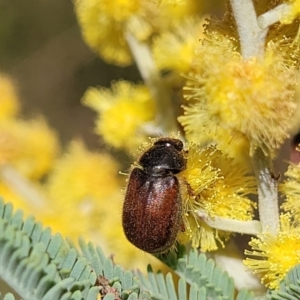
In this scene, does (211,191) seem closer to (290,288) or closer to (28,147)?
(290,288)

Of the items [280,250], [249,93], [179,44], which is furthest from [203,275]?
[179,44]

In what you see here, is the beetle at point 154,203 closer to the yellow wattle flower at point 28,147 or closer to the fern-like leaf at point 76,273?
the fern-like leaf at point 76,273

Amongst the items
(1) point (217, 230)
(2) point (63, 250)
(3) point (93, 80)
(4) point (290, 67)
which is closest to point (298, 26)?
(4) point (290, 67)

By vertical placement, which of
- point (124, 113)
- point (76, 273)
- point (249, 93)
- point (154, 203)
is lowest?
point (76, 273)

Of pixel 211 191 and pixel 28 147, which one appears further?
pixel 28 147

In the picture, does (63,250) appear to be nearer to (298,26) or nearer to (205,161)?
(205,161)

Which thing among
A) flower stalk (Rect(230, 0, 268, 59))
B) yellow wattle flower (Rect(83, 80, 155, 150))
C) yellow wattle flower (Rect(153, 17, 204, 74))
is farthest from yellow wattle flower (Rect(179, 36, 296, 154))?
yellow wattle flower (Rect(83, 80, 155, 150))

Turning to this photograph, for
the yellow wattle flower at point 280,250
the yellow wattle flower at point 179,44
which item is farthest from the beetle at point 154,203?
the yellow wattle flower at point 179,44
